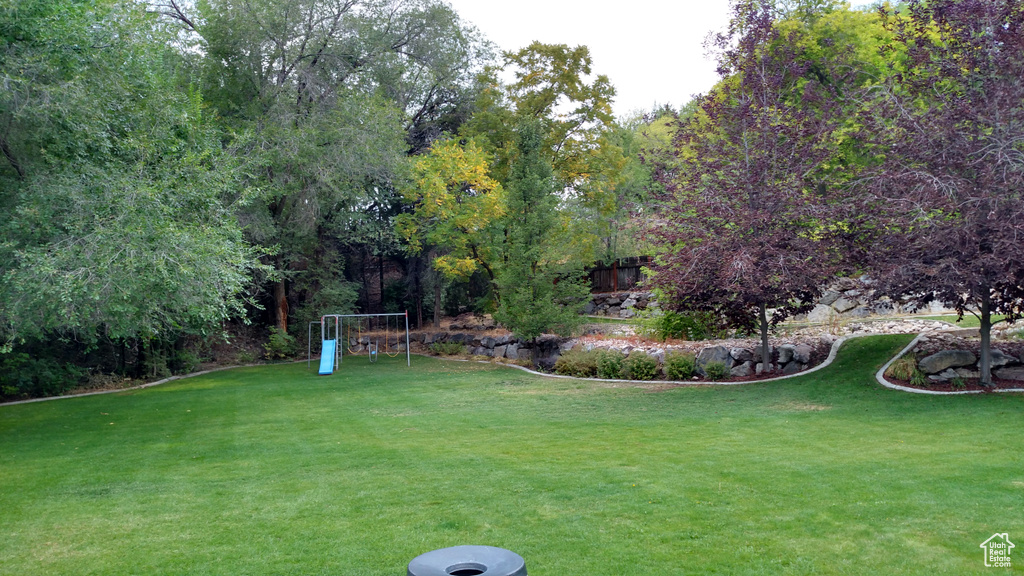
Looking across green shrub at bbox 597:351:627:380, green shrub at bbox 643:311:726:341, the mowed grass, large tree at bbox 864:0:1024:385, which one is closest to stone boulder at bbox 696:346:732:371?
green shrub at bbox 643:311:726:341

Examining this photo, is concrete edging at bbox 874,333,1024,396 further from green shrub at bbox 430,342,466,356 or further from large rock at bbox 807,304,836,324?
green shrub at bbox 430,342,466,356

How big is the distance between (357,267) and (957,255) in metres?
21.2

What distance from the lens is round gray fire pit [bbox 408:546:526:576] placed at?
223cm

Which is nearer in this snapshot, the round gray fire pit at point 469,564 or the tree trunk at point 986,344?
the round gray fire pit at point 469,564

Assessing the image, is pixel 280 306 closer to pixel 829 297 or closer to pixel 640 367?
pixel 640 367

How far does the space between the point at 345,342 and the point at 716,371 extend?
544 inches

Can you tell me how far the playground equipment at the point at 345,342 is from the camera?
17891 millimetres

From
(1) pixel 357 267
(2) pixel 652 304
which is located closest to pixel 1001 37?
(2) pixel 652 304

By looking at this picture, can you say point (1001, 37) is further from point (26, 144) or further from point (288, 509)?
point (26, 144)

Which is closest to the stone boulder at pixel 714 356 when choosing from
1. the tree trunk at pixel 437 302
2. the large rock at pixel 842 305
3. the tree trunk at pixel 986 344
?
the tree trunk at pixel 986 344

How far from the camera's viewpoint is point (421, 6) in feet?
73.2

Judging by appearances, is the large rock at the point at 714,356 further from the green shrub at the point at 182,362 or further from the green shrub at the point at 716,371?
the green shrub at the point at 182,362

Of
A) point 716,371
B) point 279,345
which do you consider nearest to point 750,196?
point 716,371

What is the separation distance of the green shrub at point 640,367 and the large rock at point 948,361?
4708 mm
